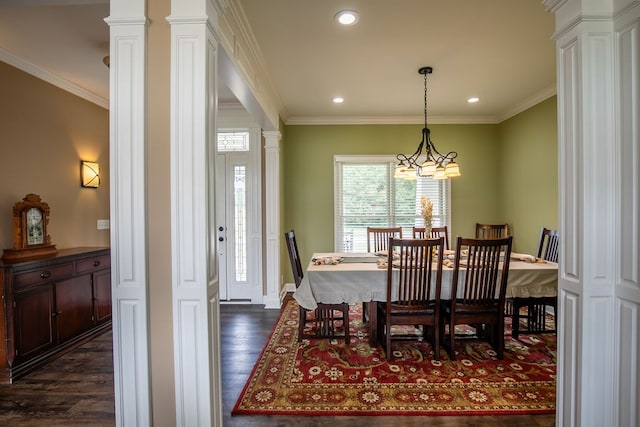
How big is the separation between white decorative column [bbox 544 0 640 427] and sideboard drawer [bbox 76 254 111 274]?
4.02 m

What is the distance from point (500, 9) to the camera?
2375mm

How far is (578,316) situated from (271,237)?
3.42 meters

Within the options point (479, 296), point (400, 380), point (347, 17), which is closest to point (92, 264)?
Result: point (400, 380)

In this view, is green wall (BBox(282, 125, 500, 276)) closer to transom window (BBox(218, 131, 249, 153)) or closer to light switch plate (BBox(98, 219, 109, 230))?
transom window (BBox(218, 131, 249, 153))

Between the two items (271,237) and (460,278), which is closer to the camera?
(460,278)

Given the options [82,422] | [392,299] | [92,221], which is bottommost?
[82,422]

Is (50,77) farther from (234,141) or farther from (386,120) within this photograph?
(386,120)

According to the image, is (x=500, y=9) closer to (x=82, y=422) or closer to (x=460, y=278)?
(x=460, y=278)

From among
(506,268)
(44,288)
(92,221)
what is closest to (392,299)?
(506,268)

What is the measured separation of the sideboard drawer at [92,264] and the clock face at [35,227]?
1.38ft

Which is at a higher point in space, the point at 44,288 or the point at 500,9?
the point at 500,9

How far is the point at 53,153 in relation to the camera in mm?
3400

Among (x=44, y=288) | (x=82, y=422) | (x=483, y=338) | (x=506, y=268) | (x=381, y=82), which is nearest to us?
(x=82, y=422)

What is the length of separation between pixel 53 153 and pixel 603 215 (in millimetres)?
4666
